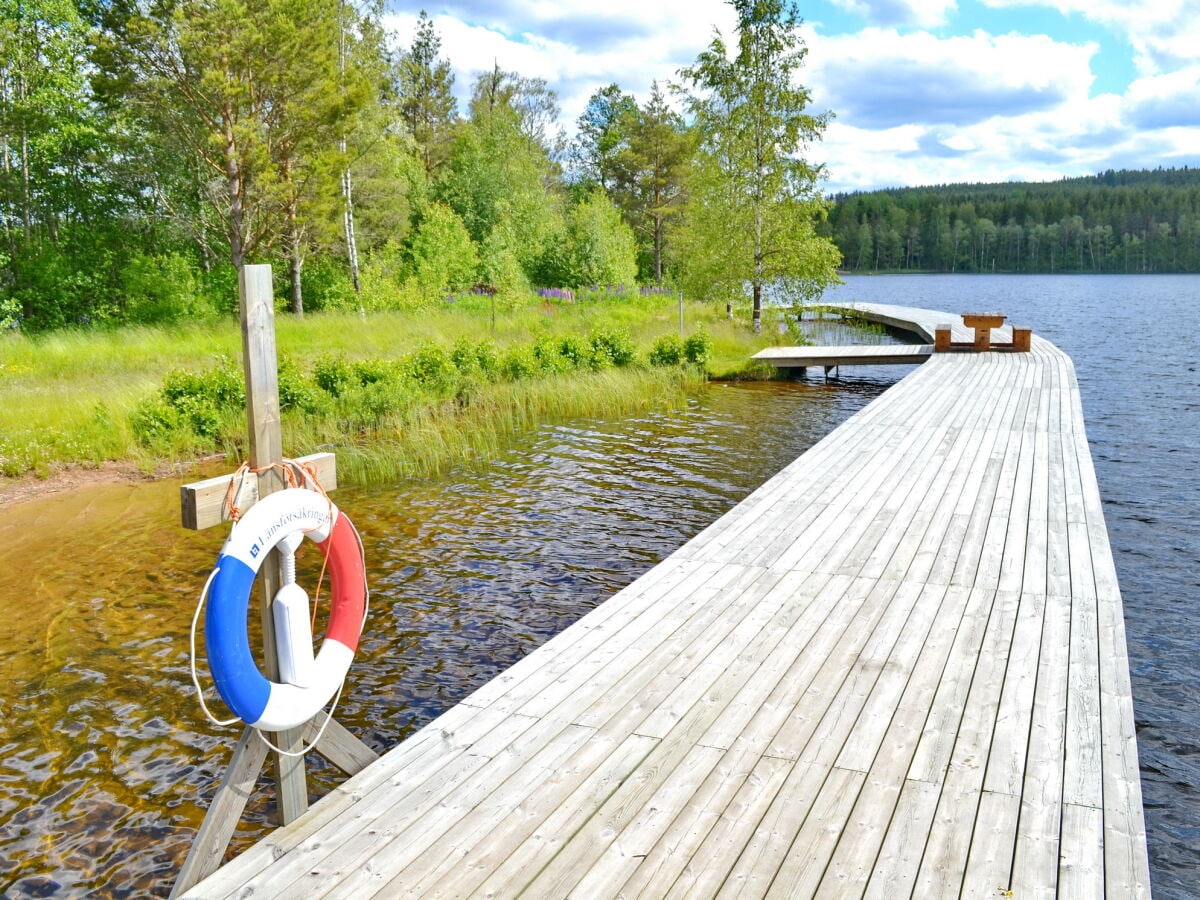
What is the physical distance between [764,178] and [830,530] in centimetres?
1530

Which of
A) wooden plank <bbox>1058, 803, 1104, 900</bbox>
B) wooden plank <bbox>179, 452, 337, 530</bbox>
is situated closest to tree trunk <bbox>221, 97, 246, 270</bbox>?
wooden plank <bbox>179, 452, 337, 530</bbox>

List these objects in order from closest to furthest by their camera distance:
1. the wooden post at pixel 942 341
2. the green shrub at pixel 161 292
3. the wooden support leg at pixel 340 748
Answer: the wooden support leg at pixel 340 748
the wooden post at pixel 942 341
the green shrub at pixel 161 292

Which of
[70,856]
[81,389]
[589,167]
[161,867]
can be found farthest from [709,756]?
[589,167]

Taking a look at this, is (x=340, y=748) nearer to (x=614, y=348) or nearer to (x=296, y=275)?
(x=614, y=348)

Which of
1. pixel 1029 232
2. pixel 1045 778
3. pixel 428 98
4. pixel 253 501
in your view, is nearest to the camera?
pixel 253 501

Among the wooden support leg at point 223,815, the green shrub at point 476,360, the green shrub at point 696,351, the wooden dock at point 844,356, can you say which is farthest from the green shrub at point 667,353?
the wooden support leg at point 223,815

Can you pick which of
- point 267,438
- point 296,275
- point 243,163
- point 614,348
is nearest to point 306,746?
point 267,438

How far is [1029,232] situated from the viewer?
311 feet

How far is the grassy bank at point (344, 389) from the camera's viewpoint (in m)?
9.98

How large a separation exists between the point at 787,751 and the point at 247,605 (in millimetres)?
1898

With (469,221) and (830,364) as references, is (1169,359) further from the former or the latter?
(469,221)

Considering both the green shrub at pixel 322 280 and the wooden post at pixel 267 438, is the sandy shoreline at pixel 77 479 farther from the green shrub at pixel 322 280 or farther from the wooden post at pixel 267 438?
the green shrub at pixel 322 280

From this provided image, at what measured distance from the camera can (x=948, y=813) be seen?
2.75 metres

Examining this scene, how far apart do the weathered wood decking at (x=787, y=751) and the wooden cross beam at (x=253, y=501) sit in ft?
0.48
